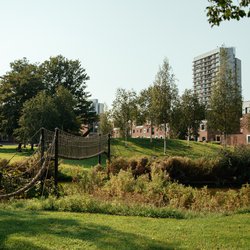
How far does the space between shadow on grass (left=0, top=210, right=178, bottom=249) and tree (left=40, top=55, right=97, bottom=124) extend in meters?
49.8

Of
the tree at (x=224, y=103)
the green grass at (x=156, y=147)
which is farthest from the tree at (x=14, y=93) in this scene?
the tree at (x=224, y=103)

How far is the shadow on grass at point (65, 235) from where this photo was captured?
5809mm

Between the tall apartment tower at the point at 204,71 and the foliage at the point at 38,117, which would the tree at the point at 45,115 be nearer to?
the foliage at the point at 38,117

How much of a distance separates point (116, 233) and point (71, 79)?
179ft

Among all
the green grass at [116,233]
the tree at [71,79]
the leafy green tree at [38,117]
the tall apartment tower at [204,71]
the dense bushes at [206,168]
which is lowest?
the dense bushes at [206,168]

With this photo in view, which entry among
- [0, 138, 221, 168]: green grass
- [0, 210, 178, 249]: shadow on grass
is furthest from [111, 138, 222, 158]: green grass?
[0, 210, 178, 249]: shadow on grass

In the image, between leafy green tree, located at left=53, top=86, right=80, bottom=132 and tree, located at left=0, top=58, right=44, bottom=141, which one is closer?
leafy green tree, located at left=53, top=86, right=80, bottom=132

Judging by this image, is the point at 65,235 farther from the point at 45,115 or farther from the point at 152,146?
the point at 152,146

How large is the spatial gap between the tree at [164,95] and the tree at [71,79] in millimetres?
16845

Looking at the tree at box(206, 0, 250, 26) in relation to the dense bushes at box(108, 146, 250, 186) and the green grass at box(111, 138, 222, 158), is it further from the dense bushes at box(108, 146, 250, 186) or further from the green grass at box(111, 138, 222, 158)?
the green grass at box(111, 138, 222, 158)

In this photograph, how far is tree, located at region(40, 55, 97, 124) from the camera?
57.4 meters

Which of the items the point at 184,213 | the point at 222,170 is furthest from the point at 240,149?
the point at 184,213

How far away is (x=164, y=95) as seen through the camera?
43.6m

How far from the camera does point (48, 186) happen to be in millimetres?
14492
